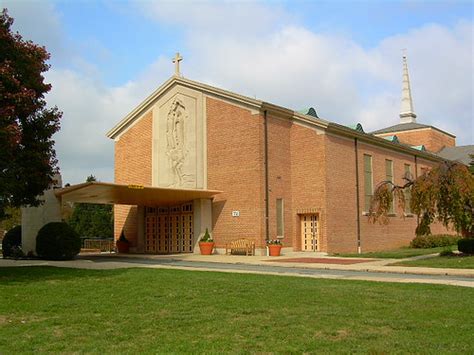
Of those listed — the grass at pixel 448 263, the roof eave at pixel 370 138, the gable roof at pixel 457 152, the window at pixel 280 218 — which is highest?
the gable roof at pixel 457 152

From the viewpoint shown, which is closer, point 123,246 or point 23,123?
point 23,123

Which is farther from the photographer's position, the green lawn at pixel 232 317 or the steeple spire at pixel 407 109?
the steeple spire at pixel 407 109

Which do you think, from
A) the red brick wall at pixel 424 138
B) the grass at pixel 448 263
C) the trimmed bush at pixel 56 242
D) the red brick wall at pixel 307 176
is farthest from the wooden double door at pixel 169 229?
the red brick wall at pixel 424 138

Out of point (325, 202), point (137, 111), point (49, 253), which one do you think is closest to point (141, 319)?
point (49, 253)

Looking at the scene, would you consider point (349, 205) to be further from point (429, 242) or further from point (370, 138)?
point (429, 242)

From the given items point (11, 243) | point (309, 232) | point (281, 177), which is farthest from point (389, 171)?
point (11, 243)

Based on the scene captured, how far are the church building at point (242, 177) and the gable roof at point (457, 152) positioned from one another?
77.0ft

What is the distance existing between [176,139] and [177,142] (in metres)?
0.19

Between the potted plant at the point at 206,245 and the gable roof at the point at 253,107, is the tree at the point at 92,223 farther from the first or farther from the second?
the potted plant at the point at 206,245

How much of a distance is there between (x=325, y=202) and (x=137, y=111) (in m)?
14.1

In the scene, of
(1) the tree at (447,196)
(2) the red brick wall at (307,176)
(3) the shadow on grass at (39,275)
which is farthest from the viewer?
(2) the red brick wall at (307,176)

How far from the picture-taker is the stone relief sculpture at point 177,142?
33.1 metres

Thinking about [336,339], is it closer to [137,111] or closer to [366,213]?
[366,213]

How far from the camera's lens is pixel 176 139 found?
111 ft
